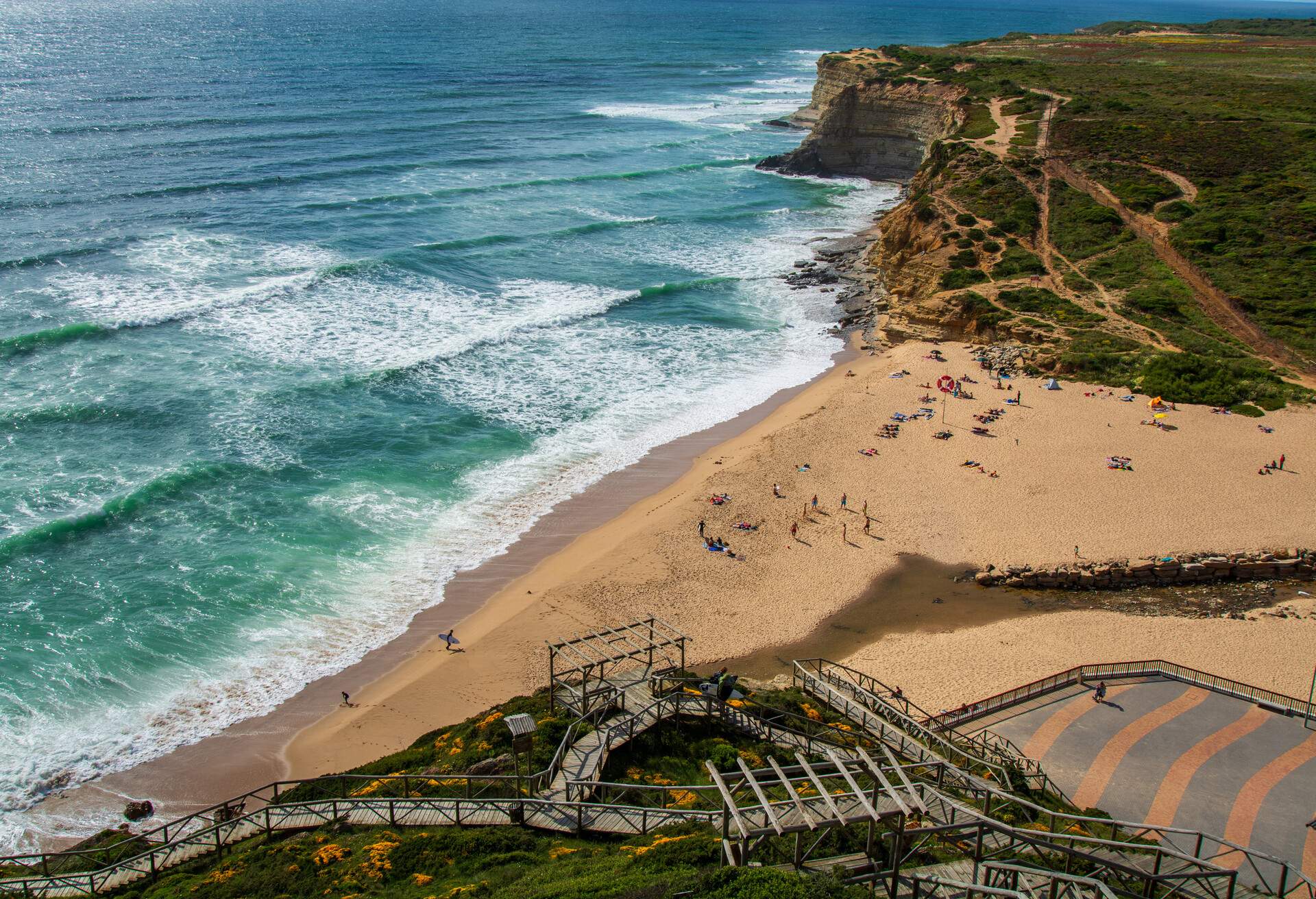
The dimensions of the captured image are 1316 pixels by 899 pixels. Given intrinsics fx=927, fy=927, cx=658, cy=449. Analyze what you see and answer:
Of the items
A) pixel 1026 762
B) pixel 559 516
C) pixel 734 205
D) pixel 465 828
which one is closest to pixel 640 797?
pixel 465 828

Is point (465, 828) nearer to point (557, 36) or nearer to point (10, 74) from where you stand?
point (10, 74)

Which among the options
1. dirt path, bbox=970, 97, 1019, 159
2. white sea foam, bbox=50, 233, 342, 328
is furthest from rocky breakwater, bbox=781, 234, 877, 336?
white sea foam, bbox=50, 233, 342, 328

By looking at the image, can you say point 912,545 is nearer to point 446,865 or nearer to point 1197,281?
point 446,865

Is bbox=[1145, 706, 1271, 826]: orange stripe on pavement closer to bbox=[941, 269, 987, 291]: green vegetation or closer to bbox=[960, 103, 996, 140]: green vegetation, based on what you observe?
bbox=[941, 269, 987, 291]: green vegetation

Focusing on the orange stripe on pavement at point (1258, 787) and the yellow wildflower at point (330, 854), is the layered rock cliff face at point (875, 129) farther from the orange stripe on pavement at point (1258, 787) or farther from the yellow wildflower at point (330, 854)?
the yellow wildflower at point (330, 854)

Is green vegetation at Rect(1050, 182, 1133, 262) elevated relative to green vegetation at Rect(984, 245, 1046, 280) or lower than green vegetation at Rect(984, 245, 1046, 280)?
elevated

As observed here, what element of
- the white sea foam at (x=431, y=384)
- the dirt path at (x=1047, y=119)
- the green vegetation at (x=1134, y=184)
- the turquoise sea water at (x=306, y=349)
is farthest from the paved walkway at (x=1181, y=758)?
the dirt path at (x=1047, y=119)
